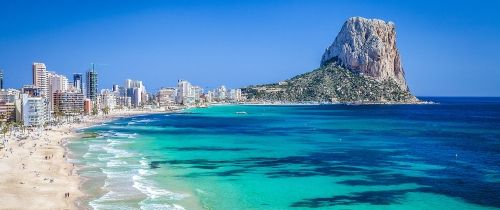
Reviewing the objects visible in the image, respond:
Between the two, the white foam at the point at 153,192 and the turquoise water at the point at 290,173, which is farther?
the white foam at the point at 153,192

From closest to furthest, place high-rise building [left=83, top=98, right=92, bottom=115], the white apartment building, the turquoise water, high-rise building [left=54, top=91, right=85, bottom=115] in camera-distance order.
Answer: the turquoise water < the white apartment building < high-rise building [left=54, top=91, right=85, bottom=115] < high-rise building [left=83, top=98, right=92, bottom=115]

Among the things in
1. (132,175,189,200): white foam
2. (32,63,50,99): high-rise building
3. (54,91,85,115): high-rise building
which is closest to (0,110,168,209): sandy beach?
(132,175,189,200): white foam

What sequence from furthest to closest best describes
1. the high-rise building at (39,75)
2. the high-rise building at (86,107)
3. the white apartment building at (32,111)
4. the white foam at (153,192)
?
the high-rise building at (39,75)
the high-rise building at (86,107)
the white apartment building at (32,111)
the white foam at (153,192)

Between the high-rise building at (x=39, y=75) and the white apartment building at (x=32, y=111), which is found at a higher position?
the high-rise building at (x=39, y=75)

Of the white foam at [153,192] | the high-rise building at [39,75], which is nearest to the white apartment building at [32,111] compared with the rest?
the white foam at [153,192]

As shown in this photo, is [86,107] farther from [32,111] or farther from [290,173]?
[290,173]

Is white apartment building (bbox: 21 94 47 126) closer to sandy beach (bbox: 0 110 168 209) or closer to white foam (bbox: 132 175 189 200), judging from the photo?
sandy beach (bbox: 0 110 168 209)

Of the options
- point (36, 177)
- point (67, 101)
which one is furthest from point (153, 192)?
point (67, 101)

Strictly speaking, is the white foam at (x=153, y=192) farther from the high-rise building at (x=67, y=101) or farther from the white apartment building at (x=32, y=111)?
the high-rise building at (x=67, y=101)
